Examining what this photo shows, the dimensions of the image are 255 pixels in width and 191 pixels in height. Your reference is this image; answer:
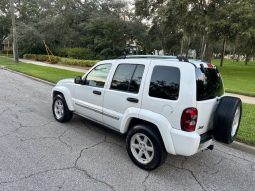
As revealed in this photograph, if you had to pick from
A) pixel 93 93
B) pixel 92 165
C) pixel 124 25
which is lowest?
pixel 92 165

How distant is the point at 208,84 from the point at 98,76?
7.10ft

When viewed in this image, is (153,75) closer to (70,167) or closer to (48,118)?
(70,167)

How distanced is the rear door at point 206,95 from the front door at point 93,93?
70.8 inches

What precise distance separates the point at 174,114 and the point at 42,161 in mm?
2248

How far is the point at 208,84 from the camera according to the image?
364 cm

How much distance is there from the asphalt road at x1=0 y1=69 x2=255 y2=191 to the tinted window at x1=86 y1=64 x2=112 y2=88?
1.14m

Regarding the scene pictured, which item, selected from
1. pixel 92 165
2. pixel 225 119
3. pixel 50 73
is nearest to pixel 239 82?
pixel 50 73

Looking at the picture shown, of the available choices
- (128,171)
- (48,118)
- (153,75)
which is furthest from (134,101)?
(48,118)

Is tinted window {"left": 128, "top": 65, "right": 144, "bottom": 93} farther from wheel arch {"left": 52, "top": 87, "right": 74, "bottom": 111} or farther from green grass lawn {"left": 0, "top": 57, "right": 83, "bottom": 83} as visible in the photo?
green grass lawn {"left": 0, "top": 57, "right": 83, "bottom": 83}

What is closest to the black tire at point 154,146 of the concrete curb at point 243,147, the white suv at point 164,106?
the white suv at point 164,106

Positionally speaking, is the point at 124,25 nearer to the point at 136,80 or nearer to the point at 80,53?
the point at 80,53

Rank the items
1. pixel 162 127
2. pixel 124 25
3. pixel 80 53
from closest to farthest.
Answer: pixel 162 127
pixel 124 25
pixel 80 53

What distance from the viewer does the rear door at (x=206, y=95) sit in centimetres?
340

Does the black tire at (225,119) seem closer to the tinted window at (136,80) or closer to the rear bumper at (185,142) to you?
the rear bumper at (185,142)
